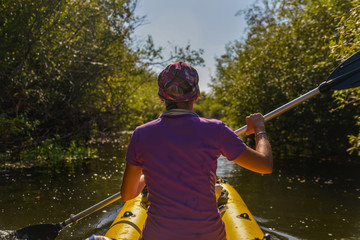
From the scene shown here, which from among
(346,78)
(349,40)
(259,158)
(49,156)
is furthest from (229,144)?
(49,156)

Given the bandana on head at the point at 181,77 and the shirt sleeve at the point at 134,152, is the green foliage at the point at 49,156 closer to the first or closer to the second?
the shirt sleeve at the point at 134,152

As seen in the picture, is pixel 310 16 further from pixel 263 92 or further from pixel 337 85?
pixel 337 85

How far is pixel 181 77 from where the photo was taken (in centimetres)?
146

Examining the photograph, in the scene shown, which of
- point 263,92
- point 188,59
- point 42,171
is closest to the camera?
point 42,171

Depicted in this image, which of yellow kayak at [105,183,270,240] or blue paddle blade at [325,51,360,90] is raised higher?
blue paddle blade at [325,51,360,90]

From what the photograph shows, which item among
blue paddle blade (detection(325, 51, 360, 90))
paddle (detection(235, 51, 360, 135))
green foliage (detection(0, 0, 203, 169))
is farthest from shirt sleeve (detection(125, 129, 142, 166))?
green foliage (detection(0, 0, 203, 169))

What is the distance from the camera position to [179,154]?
4.46 feet

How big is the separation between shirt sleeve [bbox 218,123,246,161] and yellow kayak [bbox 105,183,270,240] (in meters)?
1.15

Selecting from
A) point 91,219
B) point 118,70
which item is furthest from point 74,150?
point 91,219

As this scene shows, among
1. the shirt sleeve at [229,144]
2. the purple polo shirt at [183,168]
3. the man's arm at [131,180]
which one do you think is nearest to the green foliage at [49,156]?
the man's arm at [131,180]

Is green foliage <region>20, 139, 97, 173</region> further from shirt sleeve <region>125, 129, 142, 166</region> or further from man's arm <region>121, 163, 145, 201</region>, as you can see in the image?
shirt sleeve <region>125, 129, 142, 166</region>

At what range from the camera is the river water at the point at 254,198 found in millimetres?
4234

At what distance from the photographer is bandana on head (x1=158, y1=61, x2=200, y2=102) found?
4.80 ft

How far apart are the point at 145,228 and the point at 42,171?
650cm
